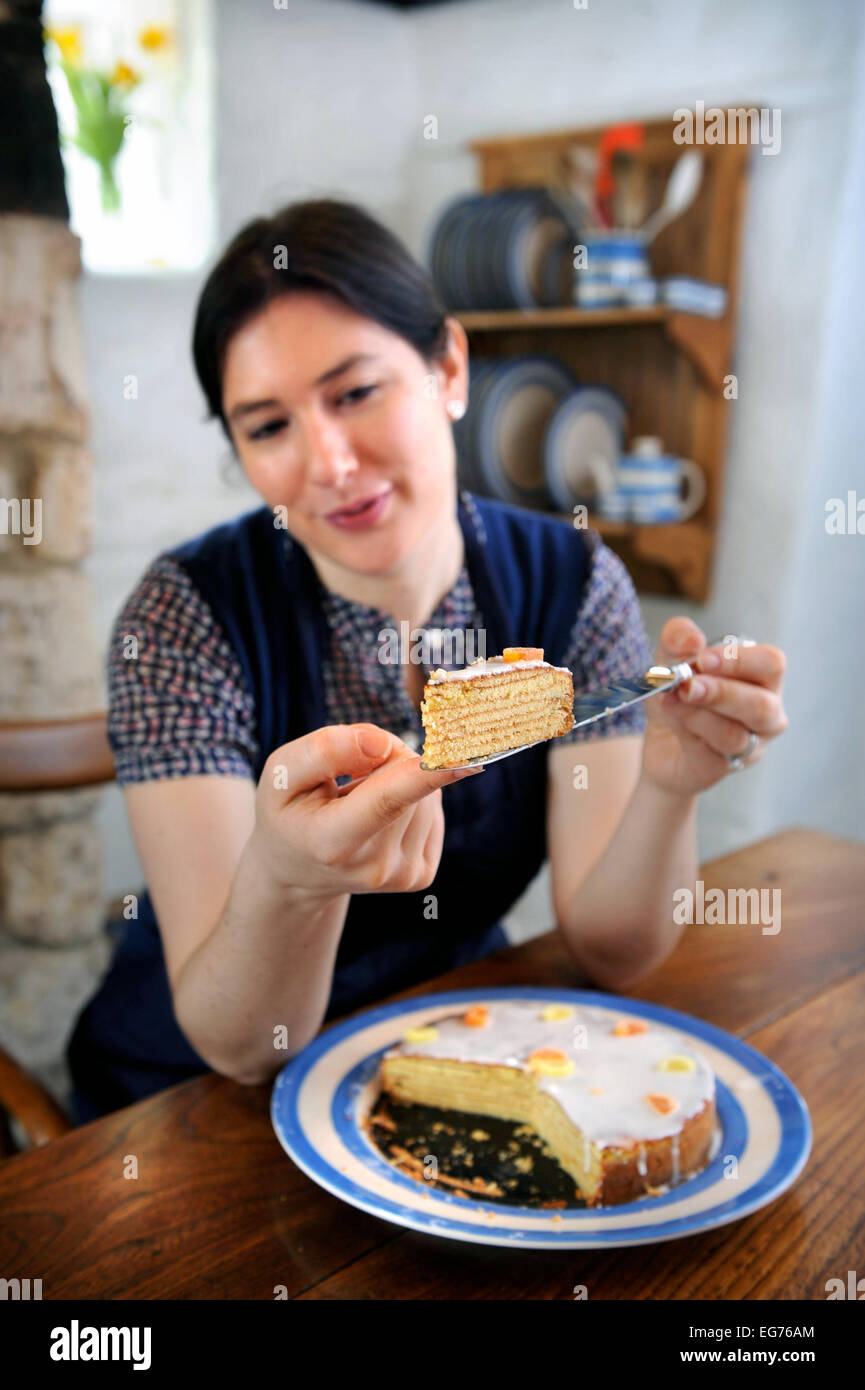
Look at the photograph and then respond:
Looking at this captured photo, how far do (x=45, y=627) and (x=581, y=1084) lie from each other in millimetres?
1206

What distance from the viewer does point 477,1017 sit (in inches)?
34.4

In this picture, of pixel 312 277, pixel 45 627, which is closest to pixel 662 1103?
pixel 312 277

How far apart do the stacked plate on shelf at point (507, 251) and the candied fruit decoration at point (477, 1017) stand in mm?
1709

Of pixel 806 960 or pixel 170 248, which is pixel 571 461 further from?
pixel 806 960

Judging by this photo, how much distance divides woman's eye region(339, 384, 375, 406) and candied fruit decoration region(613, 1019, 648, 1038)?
20.9 inches

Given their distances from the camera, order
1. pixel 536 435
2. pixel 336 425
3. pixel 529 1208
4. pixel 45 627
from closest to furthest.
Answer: pixel 529 1208 → pixel 336 425 → pixel 45 627 → pixel 536 435

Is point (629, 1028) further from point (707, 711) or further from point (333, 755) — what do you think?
point (333, 755)

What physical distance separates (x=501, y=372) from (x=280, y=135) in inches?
28.4

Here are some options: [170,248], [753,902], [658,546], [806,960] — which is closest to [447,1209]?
[806,960]

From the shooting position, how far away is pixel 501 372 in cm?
226

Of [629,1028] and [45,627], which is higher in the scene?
[45,627]

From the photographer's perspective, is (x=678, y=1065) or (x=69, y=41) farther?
(x=69, y=41)

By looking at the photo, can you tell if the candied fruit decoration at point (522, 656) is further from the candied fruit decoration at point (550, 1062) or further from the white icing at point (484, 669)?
the candied fruit decoration at point (550, 1062)

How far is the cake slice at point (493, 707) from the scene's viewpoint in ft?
1.91
